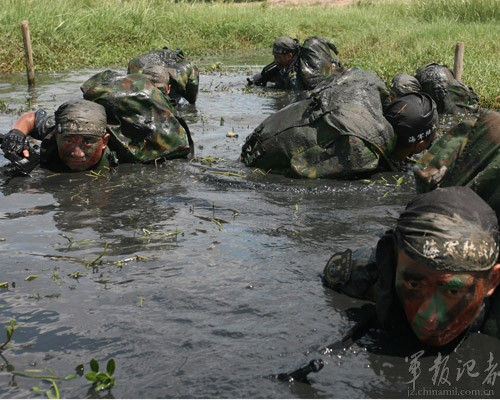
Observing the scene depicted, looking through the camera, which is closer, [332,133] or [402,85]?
[332,133]

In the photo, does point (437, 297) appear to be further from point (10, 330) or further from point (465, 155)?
point (10, 330)

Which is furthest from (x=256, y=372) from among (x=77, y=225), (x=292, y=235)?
(x=77, y=225)

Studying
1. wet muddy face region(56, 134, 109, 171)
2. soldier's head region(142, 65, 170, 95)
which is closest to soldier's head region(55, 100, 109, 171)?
wet muddy face region(56, 134, 109, 171)

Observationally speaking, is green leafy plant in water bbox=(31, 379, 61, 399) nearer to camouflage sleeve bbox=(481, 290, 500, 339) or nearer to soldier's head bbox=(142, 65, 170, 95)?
camouflage sleeve bbox=(481, 290, 500, 339)

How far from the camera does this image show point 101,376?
3057mm

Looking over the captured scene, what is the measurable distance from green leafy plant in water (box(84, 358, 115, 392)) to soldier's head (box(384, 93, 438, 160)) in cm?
372

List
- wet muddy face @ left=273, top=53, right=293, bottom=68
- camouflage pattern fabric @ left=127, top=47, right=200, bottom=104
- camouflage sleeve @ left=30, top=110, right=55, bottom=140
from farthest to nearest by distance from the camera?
1. wet muddy face @ left=273, top=53, right=293, bottom=68
2. camouflage pattern fabric @ left=127, top=47, right=200, bottom=104
3. camouflage sleeve @ left=30, top=110, right=55, bottom=140

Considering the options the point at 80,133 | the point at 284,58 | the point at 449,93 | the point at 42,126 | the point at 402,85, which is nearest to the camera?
the point at 80,133

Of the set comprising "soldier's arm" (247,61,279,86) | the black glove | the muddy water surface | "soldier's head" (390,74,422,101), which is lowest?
"soldier's arm" (247,61,279,86)

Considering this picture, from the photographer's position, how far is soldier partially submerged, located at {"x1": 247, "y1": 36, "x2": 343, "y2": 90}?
35.4 feet

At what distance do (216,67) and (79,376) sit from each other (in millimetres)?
11683

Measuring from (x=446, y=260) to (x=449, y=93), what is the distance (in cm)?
703

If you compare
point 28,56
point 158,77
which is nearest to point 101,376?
point 158,77

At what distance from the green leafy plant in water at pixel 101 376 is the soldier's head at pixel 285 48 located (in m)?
8.74
